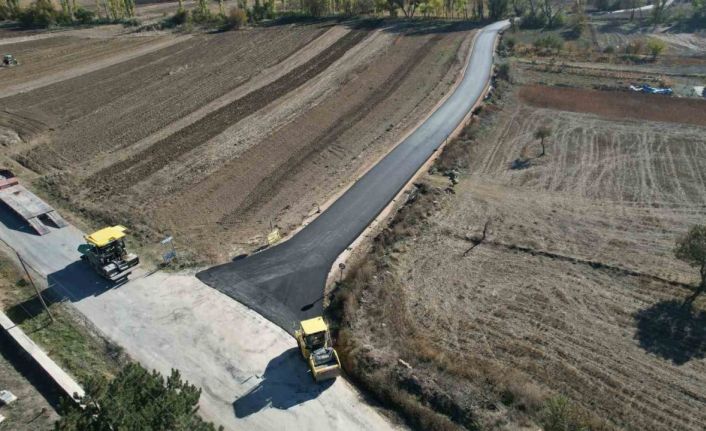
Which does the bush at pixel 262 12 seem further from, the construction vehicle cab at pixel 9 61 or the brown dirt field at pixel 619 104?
the brown dirt field at pixel 619 104

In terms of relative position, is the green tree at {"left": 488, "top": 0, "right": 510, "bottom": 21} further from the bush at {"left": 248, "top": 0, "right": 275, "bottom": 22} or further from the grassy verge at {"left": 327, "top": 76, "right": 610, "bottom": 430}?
the grassy verge at {"left": 327, "top": 76, "right": 610, "bottom": 430}

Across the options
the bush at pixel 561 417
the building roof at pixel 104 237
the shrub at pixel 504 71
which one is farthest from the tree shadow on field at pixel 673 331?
the shrub at pixel 504 71

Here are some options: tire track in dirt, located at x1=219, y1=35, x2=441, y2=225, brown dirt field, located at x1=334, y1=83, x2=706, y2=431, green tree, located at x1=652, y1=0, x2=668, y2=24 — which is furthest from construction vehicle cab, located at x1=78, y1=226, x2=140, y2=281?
green tree, located at x1=652, y1=0, x2=668, y2=24

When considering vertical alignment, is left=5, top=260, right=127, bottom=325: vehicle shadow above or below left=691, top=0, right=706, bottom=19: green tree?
below

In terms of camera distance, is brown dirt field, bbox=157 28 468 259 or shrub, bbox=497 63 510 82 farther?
shrub, bbox=497 63 510 82

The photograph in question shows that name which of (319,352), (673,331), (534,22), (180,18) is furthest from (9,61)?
(534,22)

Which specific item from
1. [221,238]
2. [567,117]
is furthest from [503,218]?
[567,117]

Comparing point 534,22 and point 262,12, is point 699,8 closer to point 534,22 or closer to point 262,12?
point 534,22
